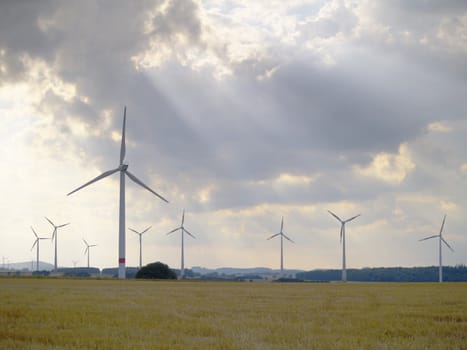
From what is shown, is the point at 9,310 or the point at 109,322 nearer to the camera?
the point at 109,322

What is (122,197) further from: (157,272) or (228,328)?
(228,328)

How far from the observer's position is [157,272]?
129875 mm

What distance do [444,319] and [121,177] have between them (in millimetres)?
94719

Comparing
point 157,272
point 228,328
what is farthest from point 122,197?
point 228,328

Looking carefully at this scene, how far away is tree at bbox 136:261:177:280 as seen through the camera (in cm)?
12912

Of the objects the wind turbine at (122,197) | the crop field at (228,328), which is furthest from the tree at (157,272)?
the crop field at (228,328)

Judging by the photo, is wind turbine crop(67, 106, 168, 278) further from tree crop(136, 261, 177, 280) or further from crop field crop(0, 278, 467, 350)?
crop field crop(0, 278, 467, 350)

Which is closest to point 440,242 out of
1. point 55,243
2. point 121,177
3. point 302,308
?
point 121,177

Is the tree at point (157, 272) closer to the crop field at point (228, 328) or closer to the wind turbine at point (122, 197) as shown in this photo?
the wind turbine at point (122, 197)

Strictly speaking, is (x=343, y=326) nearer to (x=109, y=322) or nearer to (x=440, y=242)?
(x=109, y=322)

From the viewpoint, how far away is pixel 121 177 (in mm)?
117438

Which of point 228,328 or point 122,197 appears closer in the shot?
point 228,328

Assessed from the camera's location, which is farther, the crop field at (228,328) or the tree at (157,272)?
the tree at (157,272)

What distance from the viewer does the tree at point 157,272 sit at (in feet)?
424
